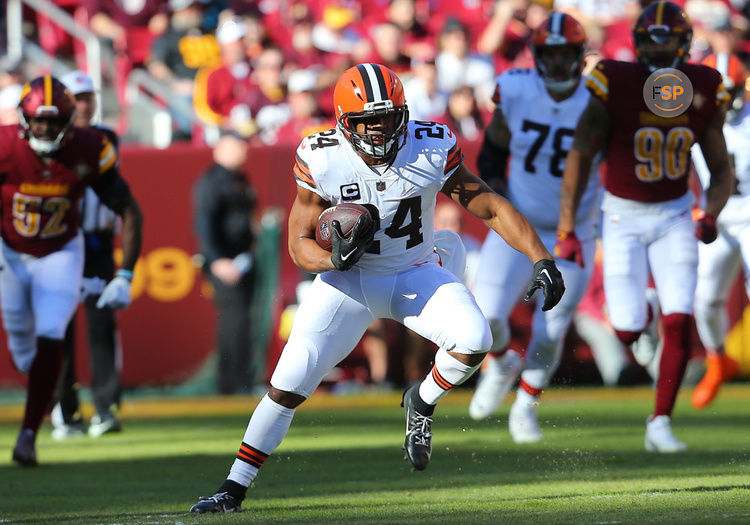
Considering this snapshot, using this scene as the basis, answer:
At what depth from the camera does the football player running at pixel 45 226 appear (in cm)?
671

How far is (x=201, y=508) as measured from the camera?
4.78 m

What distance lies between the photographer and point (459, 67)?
1149cm

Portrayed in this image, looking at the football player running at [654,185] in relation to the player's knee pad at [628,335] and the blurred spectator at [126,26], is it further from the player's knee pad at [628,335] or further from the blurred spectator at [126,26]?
the blurred spectator at [126,26]

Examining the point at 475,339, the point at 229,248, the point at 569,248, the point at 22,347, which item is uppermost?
the point at 569,248

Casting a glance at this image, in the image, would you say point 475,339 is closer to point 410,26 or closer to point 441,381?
point 441,381

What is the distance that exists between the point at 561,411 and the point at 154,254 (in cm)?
366

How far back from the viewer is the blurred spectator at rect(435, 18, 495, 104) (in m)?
11.4

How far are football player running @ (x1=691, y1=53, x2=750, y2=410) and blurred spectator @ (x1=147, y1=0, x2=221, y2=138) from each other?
5379 mm

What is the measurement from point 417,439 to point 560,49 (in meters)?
2.87

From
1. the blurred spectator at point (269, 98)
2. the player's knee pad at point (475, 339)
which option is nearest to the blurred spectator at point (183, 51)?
the blurred spectator at point (269, 98)

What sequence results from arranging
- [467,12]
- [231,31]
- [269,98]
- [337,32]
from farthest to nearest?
1. [467,12]
2. [337,32]
3. [231,31]
4. [269,98]

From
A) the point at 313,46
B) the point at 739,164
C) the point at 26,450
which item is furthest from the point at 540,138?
the point at 313,46

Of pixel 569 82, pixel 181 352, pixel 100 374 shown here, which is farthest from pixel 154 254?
pixel 569 82

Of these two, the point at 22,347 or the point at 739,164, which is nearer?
the point at 22,347
